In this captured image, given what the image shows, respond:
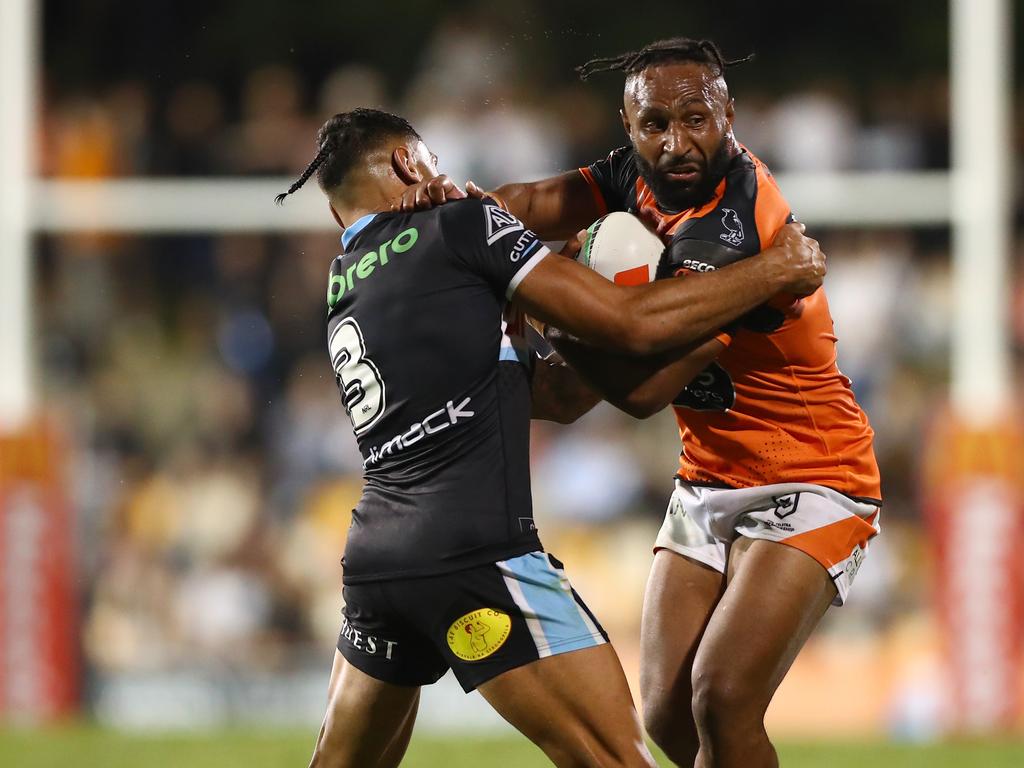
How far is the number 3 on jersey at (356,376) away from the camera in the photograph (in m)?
4.22

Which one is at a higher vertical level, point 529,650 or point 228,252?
point 228,252

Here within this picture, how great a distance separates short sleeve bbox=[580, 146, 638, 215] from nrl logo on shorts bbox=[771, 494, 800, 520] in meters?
0.97

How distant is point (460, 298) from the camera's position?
13.5ft

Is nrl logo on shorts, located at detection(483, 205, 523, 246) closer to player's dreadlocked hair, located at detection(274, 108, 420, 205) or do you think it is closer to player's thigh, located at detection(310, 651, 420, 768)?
player's dreadlocked hair, located at detection(274, 108, 420, 205)

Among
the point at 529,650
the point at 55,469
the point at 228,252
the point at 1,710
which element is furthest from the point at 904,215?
the point at 529,650

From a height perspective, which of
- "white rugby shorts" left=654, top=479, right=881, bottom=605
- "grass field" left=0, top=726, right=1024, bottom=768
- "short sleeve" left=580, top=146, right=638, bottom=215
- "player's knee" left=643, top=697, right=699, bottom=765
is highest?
"short sleeve" left=580, top=146, right=638, bottom=215

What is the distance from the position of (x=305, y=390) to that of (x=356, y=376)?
697cm

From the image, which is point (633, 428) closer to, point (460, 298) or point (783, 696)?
point (783, 696)

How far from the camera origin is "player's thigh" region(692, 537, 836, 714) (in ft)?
14.4

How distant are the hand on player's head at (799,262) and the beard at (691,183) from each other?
0.92ft

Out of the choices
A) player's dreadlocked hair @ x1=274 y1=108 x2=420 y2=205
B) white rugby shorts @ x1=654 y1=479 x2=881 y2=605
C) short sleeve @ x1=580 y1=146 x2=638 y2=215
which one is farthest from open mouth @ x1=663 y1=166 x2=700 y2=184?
white rugby shorts @ x1=654 y1=479 x2=881 y2=605

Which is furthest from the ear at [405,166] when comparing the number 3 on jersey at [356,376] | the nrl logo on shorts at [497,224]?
the number 3 on jersey at [356,376]

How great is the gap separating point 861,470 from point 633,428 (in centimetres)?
653

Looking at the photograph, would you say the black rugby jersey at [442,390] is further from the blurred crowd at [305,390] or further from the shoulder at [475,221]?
the blurred crowd at [305,390]
